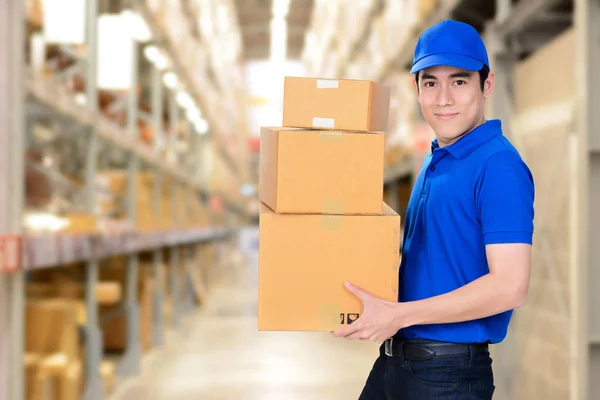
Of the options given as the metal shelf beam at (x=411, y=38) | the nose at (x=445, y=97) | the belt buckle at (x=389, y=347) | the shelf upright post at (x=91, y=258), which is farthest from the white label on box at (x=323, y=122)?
the metal shelf beam at (x=411, y=38)

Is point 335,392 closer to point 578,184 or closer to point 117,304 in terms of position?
point 117,304

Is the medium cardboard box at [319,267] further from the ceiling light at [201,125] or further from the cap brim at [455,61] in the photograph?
the ceiling light at [201,125]

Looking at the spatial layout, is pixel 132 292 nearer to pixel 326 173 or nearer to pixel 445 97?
pixel 326 173

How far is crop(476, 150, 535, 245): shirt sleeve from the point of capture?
4.86 ft

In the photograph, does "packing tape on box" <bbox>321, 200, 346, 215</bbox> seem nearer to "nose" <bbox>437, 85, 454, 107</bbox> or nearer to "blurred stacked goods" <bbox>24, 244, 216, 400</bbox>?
"nose" <bbox>437, 85, 454, 107</bbox>

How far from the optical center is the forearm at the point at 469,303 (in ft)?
4.91

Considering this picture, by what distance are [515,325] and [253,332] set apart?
439 centimetres

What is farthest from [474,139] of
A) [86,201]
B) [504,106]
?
[504,106]

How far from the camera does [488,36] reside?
5.25 meters

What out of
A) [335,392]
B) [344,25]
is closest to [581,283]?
[335,392]

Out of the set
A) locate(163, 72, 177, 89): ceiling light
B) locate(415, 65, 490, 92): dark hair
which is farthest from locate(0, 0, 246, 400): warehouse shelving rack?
locate(415, 65, 490, 92): dark hair

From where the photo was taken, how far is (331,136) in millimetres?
1786

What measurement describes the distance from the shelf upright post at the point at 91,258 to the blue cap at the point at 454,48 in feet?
11.3

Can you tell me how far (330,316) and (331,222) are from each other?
0.78 feet
